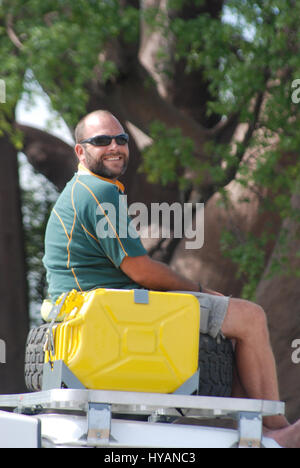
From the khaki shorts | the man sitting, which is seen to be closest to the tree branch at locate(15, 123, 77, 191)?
the man sitting

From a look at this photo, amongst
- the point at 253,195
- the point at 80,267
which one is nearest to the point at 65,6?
the point at 253,195

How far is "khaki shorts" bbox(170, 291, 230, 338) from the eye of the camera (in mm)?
2883

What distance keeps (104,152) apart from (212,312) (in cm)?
82

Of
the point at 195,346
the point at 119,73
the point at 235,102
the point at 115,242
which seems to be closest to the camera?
the point at 195,346

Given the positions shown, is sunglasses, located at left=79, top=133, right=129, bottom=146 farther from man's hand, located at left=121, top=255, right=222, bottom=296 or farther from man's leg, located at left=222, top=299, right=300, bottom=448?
man's leg, located at left=222, top=299, right=300, bottom=448

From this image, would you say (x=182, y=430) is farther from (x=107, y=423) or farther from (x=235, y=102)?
(x=235, y=102)

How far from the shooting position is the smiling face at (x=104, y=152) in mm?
3223

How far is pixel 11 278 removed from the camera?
32.8ft

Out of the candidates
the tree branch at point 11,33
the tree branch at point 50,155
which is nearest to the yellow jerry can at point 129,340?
the tree branch at point 11,33

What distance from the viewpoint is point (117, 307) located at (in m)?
2.61

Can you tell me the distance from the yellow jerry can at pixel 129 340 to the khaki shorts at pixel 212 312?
172mm

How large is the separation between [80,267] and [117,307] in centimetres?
49

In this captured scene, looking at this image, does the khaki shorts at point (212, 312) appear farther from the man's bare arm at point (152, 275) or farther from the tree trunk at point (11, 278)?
the tree trunk at point (11, 278)

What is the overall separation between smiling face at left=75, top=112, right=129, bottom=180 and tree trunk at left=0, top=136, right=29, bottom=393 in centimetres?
676
